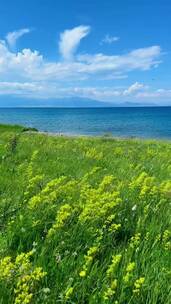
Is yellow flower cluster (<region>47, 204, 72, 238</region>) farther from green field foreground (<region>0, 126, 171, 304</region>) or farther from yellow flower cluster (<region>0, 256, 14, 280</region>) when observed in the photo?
yellow flower cluster (<region>0, 256, 14, 280</region>)

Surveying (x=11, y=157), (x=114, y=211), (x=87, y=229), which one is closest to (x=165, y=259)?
(x=87, y=229)

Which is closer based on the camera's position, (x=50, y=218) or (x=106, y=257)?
(x=106, y=257)

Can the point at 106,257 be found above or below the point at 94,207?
below

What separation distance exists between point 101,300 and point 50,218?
7.80 ft

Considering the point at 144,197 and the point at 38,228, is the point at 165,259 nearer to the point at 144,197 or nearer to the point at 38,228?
the point at 38,228

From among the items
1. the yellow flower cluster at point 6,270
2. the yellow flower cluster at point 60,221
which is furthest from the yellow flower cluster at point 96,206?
the yellow flower cluster at point 6,270

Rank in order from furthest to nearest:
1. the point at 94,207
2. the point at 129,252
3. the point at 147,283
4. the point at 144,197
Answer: the point at 144,197 < the point at 94,207 < the point at 129,252 < the point at 147,283

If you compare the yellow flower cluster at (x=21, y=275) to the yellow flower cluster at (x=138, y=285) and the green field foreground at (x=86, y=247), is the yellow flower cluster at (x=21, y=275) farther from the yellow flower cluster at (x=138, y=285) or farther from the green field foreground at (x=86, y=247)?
the yellow flower cluster at (x=138, y=285)

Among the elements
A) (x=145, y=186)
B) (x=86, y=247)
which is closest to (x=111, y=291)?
(x=86, y=247)

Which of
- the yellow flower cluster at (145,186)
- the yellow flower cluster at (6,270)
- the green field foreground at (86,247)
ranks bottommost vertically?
the green field foreground at (86,247)

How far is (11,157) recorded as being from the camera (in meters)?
13.1

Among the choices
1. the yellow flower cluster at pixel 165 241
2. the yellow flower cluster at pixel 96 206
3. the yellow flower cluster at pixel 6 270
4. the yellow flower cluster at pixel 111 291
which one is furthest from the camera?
the yellow flower cluster at pixel 96 206

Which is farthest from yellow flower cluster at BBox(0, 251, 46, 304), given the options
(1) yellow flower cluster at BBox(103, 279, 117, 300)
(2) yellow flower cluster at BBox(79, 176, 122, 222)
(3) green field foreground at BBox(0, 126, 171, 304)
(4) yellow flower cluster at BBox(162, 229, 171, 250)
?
(4) yellow flower cluster at BBox(162, 229, 171, 250)

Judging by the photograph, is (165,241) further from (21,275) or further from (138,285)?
(21,275)
